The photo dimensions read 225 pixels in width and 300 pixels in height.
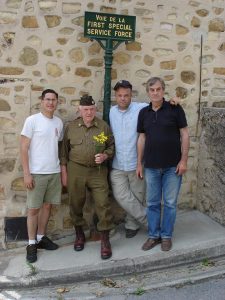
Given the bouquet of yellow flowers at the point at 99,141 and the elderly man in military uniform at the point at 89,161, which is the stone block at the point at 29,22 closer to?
the elderly man in military uniform at the point at 89,161

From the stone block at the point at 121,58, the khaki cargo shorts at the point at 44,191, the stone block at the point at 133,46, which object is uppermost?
the stone block at the point at 133,46

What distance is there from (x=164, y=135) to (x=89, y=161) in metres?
0.87

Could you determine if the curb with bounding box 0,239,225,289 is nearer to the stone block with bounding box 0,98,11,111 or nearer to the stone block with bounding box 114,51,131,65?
the stone block with bounding box 0,98,11,111

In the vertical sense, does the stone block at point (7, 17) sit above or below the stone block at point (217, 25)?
below

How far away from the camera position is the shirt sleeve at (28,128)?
468cm

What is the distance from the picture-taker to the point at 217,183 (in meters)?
5.24

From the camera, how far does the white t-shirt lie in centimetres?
471

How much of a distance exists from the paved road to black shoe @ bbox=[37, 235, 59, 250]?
0.70m

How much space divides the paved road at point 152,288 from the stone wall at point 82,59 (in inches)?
45.8

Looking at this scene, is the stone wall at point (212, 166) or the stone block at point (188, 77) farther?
the stone block at point (188, 77)

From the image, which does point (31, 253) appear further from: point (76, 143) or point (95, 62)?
point (95, 62)

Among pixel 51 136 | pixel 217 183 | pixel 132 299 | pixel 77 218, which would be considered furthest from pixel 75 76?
pixel 132 299

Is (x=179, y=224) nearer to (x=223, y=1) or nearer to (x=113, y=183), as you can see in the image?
(x=113, y=183)

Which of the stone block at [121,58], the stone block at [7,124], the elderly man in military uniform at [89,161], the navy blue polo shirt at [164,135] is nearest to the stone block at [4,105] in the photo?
the stone block at [7,124]
